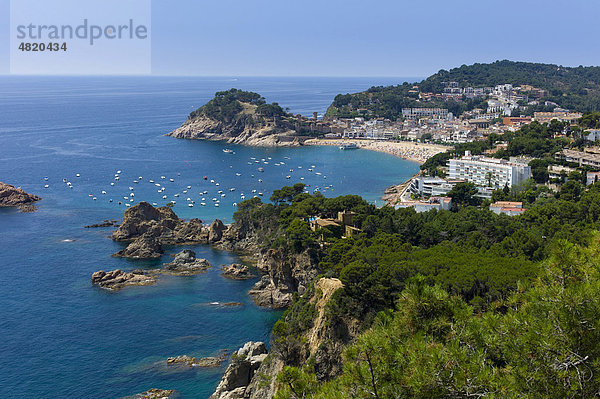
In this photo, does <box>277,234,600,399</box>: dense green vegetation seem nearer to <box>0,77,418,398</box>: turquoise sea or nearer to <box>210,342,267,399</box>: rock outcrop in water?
<box>210,342,267,399</box>: rock outcrop in water

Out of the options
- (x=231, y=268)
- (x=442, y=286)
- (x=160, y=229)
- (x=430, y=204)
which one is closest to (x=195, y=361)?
(x=442, y=286)

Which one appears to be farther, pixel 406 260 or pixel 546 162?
pixel 546 162

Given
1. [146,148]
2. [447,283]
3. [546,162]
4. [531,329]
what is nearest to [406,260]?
[447,283]

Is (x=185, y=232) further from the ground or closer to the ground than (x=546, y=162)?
closer to the ground

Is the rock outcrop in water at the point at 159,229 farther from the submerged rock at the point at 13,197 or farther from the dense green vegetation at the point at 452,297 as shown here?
the submerged rock at the point at 13,197

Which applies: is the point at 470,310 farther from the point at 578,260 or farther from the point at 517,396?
the point at 517,396

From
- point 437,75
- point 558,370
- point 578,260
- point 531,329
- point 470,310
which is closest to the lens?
point 558,370

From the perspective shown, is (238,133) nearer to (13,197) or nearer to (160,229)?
(13,197)
